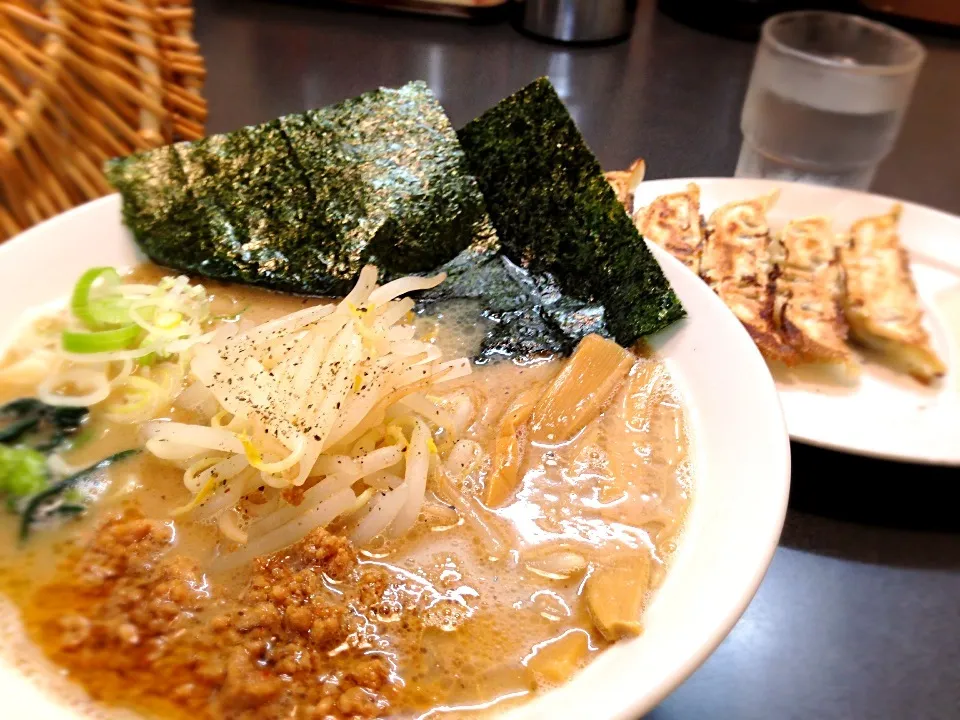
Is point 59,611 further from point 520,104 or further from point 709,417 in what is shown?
point 520,104

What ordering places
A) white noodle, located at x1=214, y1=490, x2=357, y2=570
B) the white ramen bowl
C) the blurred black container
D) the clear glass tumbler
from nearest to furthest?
the white ramen bowl
white noodle, located at x1=214, y1=490, x2=357, y2=570
the clear glass tumbler
the blurred black container

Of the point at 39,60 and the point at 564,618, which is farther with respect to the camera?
the point at 39,60

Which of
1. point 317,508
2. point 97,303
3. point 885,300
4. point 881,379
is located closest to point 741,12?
point 885,300

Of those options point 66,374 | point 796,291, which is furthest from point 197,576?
point 796,291

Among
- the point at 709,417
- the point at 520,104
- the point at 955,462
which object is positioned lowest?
the point at 955,462

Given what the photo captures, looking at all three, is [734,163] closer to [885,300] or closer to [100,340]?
[885,300]

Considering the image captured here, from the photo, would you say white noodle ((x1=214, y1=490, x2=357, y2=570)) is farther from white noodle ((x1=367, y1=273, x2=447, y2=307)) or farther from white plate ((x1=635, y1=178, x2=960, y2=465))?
white plate ((x1=635, y1=178, x2=960, y2=465))

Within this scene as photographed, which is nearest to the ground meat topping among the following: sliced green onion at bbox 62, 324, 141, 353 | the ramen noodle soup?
the ramen noodle soup
